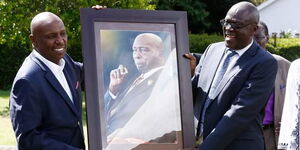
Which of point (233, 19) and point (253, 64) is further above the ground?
point (233, 19)

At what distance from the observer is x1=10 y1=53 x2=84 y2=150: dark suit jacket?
359 cm

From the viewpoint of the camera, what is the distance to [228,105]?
425cm

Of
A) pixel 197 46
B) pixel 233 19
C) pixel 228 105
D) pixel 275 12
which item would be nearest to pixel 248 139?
pixel 228 105

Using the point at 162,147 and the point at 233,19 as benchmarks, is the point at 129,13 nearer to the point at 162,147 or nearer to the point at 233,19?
the point at 233,19

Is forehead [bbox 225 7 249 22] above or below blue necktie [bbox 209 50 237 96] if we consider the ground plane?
above

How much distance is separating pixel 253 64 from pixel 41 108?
1.63 meters

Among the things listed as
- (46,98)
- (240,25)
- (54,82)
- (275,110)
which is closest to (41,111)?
(46,98)

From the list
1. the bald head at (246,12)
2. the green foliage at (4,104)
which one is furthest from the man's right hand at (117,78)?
the green foliage at (4,104)

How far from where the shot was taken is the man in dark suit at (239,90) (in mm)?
4145

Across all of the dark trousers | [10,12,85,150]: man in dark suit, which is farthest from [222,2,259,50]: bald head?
the dark trousers

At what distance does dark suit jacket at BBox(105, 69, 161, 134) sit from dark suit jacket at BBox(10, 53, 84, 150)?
251 millimetres

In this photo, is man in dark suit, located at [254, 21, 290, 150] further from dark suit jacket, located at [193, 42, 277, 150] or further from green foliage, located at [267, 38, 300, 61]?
green foliage, located at [267, 38, 300, 61]

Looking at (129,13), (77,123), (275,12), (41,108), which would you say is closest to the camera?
(41,108)

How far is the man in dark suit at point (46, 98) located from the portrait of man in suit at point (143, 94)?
0.95ft
